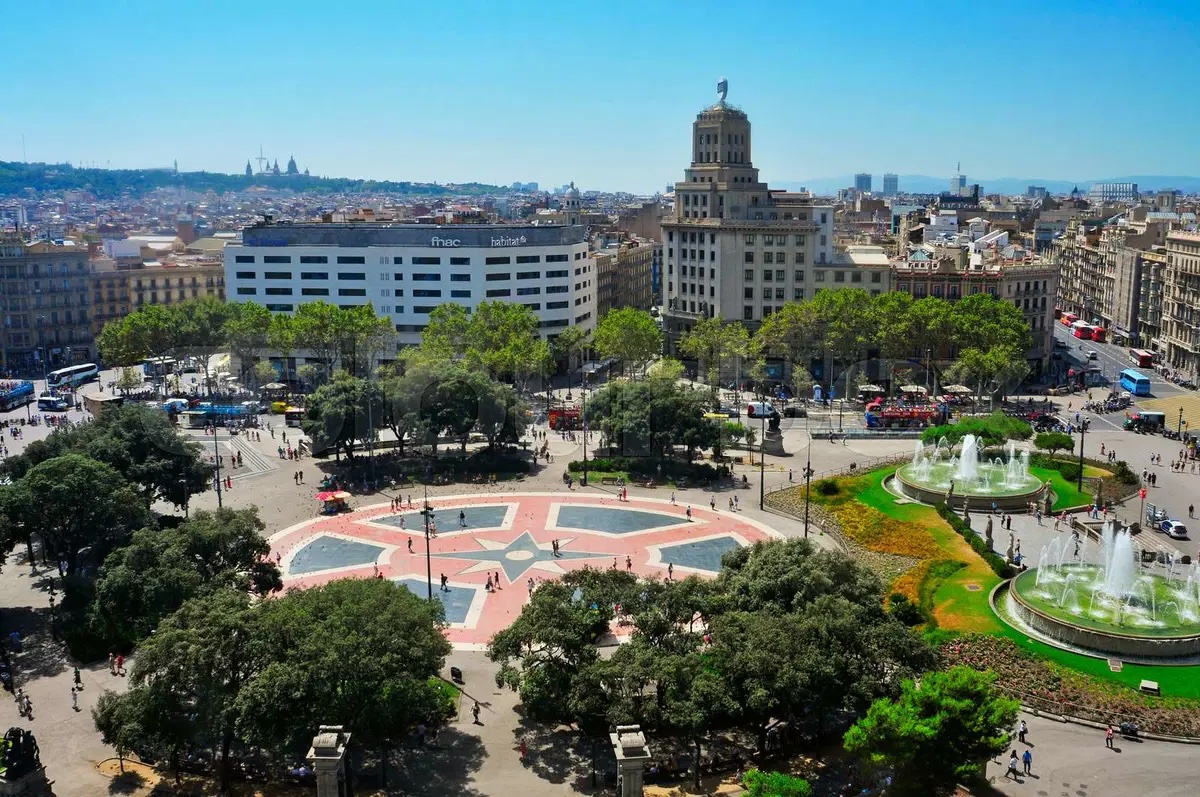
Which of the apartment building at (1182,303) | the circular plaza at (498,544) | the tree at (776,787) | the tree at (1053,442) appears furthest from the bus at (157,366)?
the apartment building at (1182,303)

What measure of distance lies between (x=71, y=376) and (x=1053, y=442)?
97629 mm

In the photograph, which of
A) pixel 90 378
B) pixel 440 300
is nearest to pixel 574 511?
pixel 440 300

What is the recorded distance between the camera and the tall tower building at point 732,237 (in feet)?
372

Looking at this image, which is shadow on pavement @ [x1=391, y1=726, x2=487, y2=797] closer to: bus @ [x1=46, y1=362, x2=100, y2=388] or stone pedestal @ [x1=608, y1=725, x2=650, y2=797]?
stone pedestal @ [x1=608, y1=725, x2=650, y2=797]

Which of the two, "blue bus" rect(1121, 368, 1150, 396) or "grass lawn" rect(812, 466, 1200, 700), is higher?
"blue bus" rect(1121, 368, 1150, 396)

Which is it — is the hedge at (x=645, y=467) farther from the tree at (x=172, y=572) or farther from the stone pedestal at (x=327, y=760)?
the stone pedestal at (x=327, y=760)

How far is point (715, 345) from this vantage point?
103m

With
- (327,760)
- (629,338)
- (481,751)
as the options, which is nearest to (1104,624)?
(481,751)

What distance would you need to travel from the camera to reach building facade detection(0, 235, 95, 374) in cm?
11981

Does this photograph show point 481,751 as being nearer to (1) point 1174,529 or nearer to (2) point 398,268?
(1) point 1174,529

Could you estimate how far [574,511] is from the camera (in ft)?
218

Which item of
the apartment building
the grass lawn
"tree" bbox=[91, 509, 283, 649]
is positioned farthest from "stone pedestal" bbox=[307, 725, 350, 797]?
the apartment building

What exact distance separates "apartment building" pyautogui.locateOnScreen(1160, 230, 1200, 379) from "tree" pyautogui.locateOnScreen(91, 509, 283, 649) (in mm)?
99598

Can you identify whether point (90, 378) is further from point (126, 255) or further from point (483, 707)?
point (483, 707)
